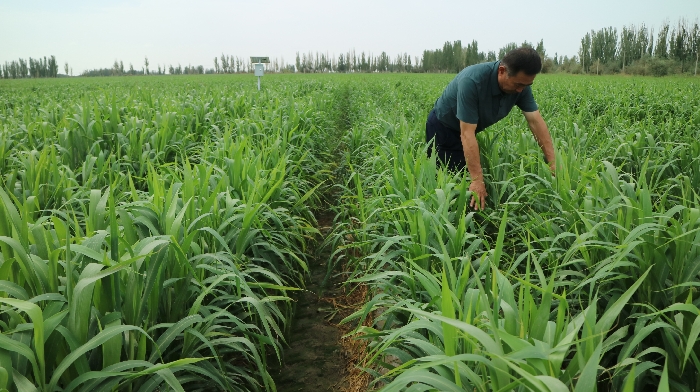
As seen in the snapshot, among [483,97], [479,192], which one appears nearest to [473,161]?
[479,192]

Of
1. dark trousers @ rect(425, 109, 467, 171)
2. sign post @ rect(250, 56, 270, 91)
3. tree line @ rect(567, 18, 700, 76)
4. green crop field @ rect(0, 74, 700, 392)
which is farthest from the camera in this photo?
tree line @ rect(567, 18, 700, 76)

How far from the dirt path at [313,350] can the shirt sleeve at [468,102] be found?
1.62 metres

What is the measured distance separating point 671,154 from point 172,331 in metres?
4.05

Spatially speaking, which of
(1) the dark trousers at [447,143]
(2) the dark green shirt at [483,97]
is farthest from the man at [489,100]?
(1) the dark trousers at [447,143]

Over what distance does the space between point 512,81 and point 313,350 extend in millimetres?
2320

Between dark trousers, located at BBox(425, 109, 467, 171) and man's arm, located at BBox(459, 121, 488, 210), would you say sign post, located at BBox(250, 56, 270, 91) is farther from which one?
man's arm, located at BBox(459, 121, 488, 210)

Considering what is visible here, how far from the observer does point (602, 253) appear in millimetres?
1987

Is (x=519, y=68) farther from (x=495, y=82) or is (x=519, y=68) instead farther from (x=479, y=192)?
(x=479, y=192)

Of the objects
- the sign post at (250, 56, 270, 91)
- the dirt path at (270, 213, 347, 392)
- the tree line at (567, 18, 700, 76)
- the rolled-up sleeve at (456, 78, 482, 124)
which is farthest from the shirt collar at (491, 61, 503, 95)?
the tree line at (567, 18, 700, 76)

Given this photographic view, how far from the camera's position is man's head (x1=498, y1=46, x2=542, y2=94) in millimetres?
2992

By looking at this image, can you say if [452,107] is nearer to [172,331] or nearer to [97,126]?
[172,331]

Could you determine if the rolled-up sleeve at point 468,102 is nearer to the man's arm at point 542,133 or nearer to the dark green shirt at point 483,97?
the dark green shirt at point 483,97

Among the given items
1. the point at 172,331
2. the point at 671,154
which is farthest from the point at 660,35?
the point at 172,331

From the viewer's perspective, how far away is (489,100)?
3426 mm
